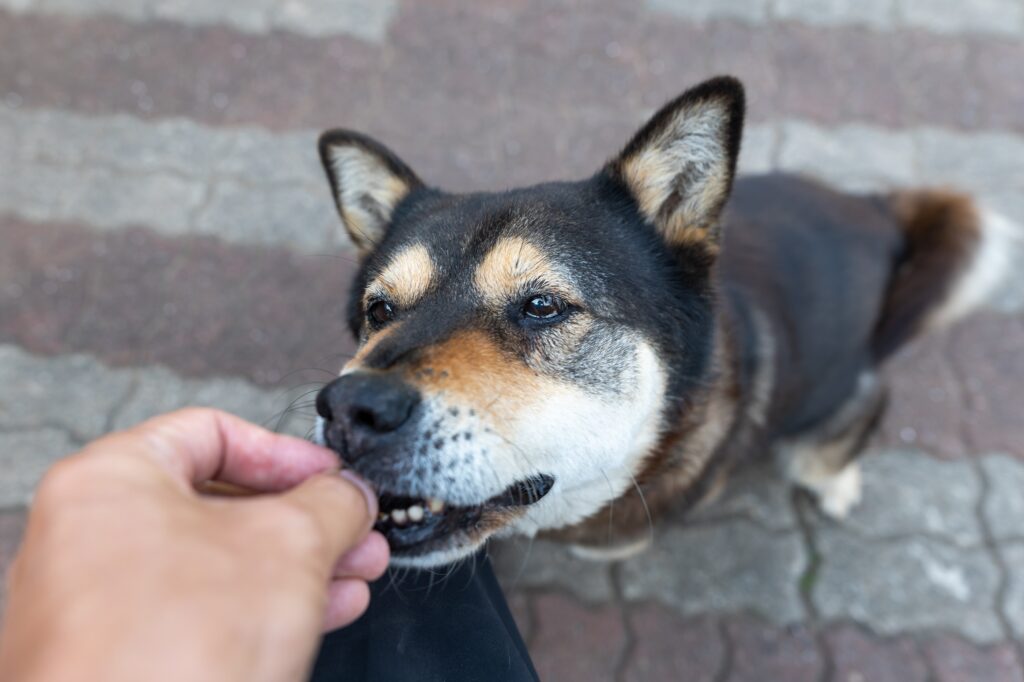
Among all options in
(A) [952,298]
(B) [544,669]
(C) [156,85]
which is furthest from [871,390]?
(C) [156,85]

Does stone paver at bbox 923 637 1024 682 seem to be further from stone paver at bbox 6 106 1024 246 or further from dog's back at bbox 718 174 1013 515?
stone paver at bbox 6 106 1024 246

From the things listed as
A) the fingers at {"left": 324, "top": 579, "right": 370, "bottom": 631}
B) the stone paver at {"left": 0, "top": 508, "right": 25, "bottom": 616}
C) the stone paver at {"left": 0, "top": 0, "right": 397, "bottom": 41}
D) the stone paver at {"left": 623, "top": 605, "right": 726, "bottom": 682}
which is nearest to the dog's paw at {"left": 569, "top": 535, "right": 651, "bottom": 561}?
the stone paver at {"left": 623, "top": 605, "right": 726, "bottom": 682}

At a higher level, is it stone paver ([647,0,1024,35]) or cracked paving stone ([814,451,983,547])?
stone paver ([647,0,1024,35])

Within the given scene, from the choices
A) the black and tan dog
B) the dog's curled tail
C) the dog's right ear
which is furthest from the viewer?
the dog's curled tail

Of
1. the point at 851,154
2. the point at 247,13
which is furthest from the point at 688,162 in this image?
the point at 247,13

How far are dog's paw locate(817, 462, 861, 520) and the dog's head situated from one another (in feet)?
4.70

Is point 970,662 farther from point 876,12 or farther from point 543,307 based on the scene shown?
point 876,12

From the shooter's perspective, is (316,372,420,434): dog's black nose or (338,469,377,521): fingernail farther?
(316,372,420,434): dog's black nose

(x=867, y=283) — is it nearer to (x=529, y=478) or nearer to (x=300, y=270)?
(x=529, y=478)

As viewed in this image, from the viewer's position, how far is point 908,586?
301cm

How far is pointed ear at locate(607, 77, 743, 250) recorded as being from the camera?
6.16 ft

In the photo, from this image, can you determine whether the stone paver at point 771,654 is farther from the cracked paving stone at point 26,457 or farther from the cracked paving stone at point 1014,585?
the cracked paving stone at point 26,457

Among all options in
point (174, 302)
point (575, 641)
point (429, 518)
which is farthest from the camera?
point (174, 302)

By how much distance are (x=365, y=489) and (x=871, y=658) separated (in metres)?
2.54
